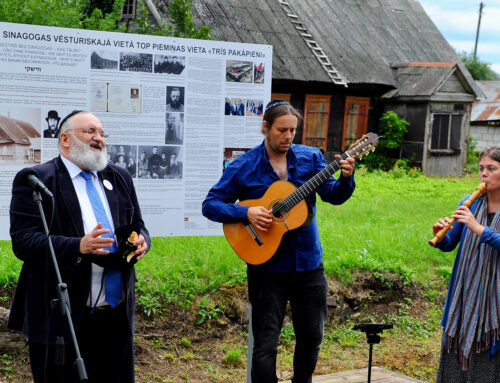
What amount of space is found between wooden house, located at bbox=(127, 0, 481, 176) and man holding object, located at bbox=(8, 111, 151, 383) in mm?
13175

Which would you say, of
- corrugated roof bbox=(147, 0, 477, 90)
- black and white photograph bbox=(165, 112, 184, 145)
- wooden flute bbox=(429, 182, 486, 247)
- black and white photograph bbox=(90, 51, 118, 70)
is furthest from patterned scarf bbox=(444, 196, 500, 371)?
corrugated roof bbox=(147, 0, 477, 90)

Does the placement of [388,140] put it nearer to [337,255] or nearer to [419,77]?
[419,77]

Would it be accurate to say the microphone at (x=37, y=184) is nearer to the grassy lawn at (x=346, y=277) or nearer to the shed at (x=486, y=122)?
the grassy lawn at (x=346, y=277)

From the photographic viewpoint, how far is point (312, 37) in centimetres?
1812

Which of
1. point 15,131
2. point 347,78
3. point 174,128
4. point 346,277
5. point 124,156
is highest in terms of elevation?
point 347,78

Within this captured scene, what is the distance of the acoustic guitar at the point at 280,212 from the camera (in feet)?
12.6

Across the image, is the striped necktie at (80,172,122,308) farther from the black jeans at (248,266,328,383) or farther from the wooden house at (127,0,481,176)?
the wooden house at (127,0,481,176)

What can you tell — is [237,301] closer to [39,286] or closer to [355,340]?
[355,340]

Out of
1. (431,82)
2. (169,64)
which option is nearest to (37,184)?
(169,64)

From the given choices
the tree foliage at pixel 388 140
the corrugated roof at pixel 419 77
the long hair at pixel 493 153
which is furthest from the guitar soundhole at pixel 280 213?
the corrugated roof at pixel 419 77

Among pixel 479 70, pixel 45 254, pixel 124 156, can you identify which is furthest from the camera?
pixel 479 70

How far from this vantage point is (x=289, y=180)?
398cm

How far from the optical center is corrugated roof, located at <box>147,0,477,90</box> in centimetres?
1655

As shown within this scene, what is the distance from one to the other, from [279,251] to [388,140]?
51.3 ft
